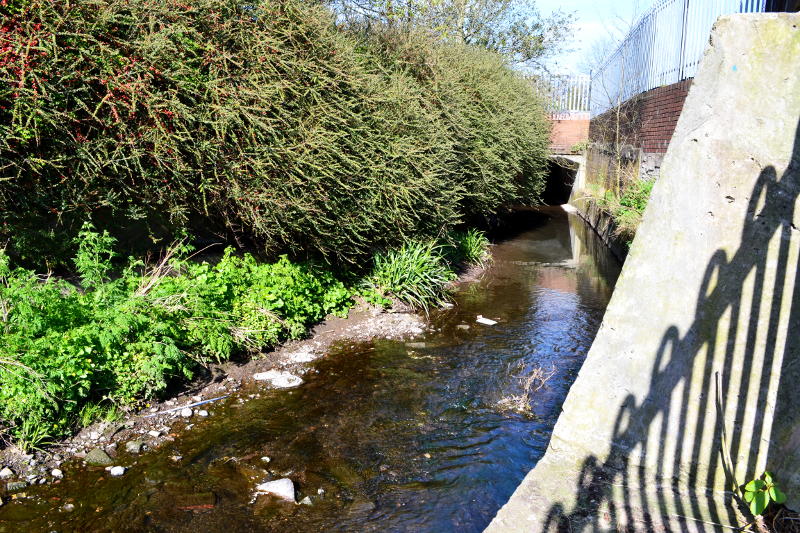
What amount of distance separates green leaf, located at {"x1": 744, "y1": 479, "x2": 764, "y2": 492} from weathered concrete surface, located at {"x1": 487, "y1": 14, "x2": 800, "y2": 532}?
88 mm

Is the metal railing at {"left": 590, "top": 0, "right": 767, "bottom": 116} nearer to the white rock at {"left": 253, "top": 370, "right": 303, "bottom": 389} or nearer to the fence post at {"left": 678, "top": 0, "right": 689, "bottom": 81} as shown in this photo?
the fence post at {"left": 678, "top": 0, "right": 689, "bottom": 81}

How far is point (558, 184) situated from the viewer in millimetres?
26719

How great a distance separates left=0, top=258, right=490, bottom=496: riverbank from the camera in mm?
4355

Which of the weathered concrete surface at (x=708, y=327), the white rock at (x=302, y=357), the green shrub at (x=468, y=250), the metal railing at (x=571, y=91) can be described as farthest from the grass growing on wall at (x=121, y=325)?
the metal railing at (x=571, y=91)

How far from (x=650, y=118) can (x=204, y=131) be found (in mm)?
10845

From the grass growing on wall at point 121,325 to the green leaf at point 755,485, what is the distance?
4269mm

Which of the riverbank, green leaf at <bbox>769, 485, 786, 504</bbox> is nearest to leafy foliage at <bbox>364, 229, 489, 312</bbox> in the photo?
the riverbank

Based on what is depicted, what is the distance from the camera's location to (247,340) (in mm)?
6492

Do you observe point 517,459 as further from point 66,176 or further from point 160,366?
point 66,176

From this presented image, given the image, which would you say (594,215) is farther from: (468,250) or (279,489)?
(279,489)

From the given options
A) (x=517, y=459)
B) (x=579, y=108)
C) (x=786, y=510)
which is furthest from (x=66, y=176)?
(x=579, y=108)

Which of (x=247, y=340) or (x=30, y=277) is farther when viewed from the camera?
(x=247, y=340)

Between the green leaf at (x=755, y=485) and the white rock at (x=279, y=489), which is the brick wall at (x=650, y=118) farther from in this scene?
the white rock at (x=279, y=489)

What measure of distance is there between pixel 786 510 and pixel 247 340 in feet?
16.4
